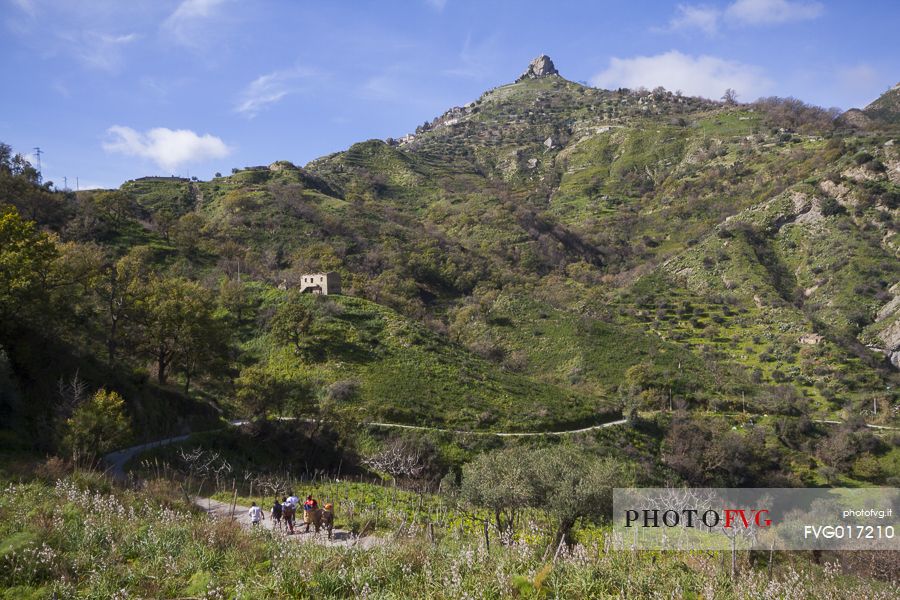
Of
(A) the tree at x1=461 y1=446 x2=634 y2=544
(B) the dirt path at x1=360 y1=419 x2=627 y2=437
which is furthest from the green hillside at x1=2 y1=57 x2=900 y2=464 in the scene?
(A) the tree at x1=461 y1=446 x2=634 y2=544

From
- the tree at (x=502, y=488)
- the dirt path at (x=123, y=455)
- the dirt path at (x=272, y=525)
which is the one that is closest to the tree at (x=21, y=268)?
the dirt path at (x=123, y=455)

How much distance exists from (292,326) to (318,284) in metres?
9.77

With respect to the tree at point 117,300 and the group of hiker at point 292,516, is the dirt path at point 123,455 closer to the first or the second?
the group of hiker at point 292,516

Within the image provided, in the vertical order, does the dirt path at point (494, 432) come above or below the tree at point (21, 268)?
below

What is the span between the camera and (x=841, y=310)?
223ft

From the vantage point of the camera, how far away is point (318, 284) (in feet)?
169

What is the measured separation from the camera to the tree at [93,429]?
18.4 meters

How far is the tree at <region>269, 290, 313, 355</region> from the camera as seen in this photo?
4256 centimetres

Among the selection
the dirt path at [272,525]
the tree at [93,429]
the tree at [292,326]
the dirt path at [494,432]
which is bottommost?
the dirt path at [494,432]

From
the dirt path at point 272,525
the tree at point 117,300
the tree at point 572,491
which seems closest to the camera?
the dirt path at point 272,525

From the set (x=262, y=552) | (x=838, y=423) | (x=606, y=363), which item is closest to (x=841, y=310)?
(x=838, y=423)

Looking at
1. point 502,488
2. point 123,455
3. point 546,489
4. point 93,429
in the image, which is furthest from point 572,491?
point 123,455

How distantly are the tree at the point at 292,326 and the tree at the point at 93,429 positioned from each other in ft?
71.4

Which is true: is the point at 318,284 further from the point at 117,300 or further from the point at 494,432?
the point at 494,432
